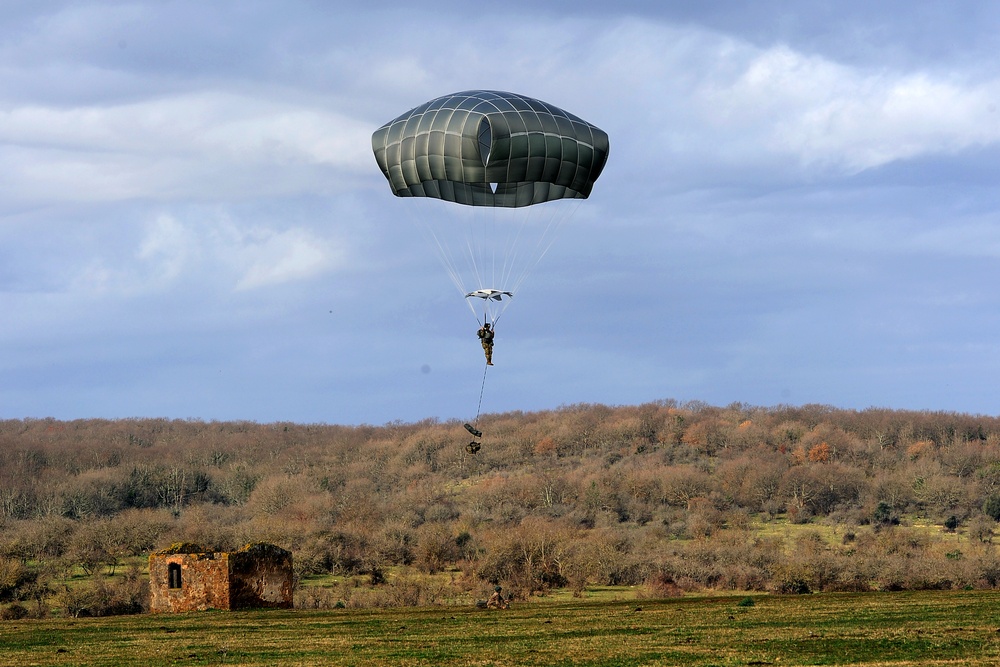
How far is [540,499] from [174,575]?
198 ft

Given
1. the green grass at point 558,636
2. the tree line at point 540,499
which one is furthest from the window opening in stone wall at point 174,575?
the tree line at point 540,499

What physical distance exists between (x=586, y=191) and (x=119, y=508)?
87.4 metres

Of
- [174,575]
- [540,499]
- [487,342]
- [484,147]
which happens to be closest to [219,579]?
[174,575]

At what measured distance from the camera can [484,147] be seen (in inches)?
1218

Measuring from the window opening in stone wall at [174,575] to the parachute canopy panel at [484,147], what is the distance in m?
14.9

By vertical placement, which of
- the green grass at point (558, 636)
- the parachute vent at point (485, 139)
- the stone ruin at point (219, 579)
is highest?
the parachute vent at point (485, 139)

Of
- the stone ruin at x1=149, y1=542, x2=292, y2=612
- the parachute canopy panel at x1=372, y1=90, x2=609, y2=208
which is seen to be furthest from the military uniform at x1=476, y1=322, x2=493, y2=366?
the stone ruin at x1=149, y1=542, x2=292, y2=612

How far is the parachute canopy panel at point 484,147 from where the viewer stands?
3092cm

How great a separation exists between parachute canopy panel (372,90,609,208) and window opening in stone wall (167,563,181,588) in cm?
1488

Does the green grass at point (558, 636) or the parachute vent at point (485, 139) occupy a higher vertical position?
the parachute vent at point (485, 139)

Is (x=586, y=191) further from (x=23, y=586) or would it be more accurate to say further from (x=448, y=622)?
(x=23, y=586)

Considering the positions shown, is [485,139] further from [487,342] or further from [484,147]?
[487,342]

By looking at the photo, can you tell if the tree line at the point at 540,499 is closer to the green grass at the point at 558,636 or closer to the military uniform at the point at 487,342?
the green grass at the point at 558,636

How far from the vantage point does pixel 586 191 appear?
111ft
